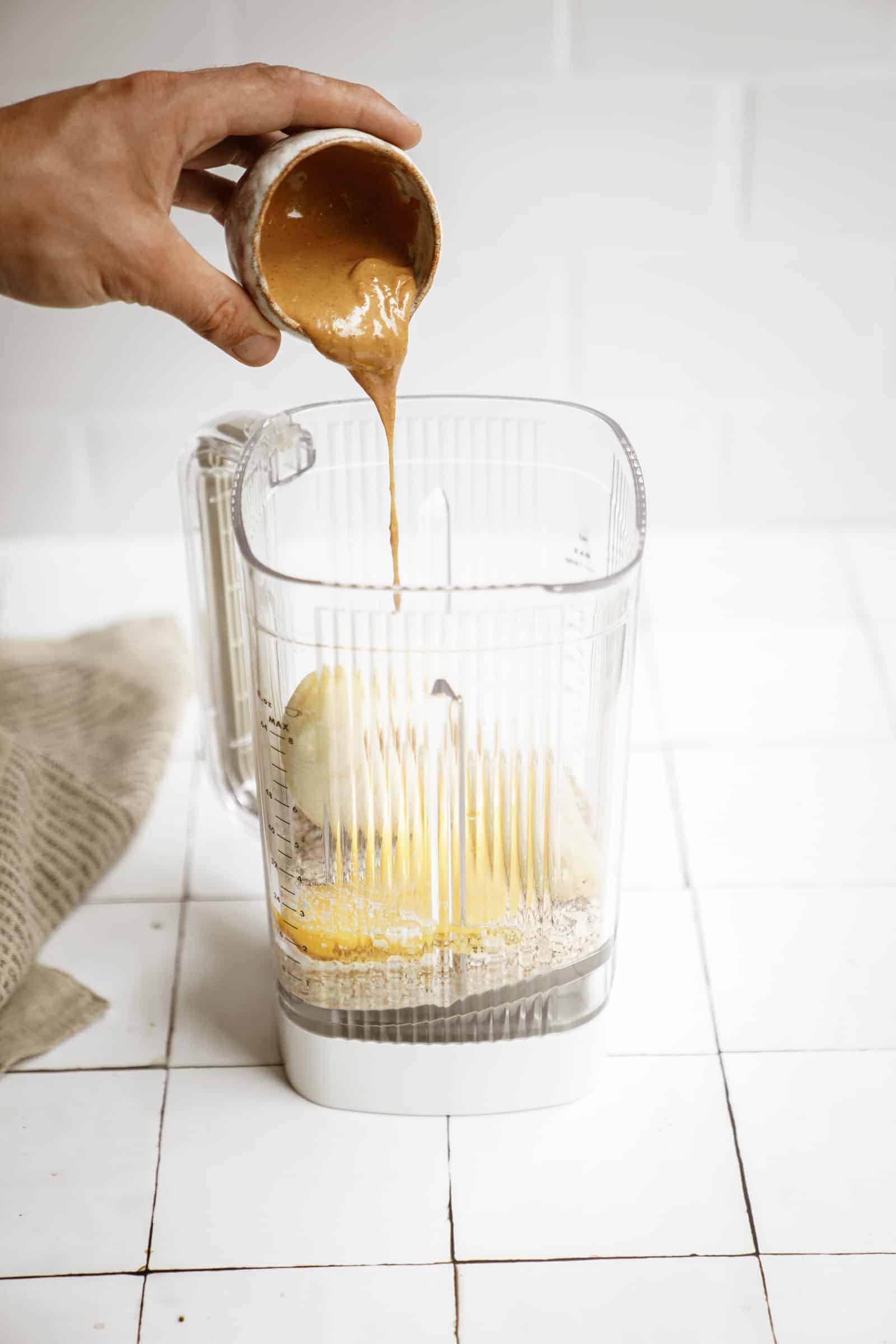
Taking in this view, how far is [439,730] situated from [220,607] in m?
0.32

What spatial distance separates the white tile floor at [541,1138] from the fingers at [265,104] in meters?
0.58

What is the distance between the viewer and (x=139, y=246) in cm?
76

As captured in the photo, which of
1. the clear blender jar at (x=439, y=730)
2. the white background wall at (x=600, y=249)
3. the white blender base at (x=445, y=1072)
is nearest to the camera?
the clear blender jar at (x=439, y=730)

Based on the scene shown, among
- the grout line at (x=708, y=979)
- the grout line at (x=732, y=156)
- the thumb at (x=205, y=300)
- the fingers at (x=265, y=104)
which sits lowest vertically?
the grout line at (x=708, y=979)

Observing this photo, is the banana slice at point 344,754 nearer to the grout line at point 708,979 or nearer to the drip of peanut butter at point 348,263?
the drip of peanut butter at point 348,263

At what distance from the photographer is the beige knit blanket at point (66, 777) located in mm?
951

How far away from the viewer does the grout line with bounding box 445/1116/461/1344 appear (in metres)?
0.74

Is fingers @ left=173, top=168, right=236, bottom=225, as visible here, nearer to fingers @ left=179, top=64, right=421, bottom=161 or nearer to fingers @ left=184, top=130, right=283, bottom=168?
fingers @ left=184, top=130, right=283, bottom=168

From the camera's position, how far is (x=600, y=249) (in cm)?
142

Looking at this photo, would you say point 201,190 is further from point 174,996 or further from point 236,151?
point 174,996

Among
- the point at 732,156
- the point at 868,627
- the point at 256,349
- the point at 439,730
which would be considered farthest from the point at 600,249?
the point at 439,730

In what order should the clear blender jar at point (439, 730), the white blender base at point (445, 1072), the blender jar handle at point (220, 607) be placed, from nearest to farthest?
the clear blender jar at point (439, 730), the white blender base at point (445, 1072), the blender jar handle at point (220, 607)

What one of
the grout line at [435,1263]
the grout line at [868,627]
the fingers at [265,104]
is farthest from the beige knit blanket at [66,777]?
the grout line at [868,627]

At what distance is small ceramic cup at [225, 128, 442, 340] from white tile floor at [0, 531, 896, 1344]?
50 cm
